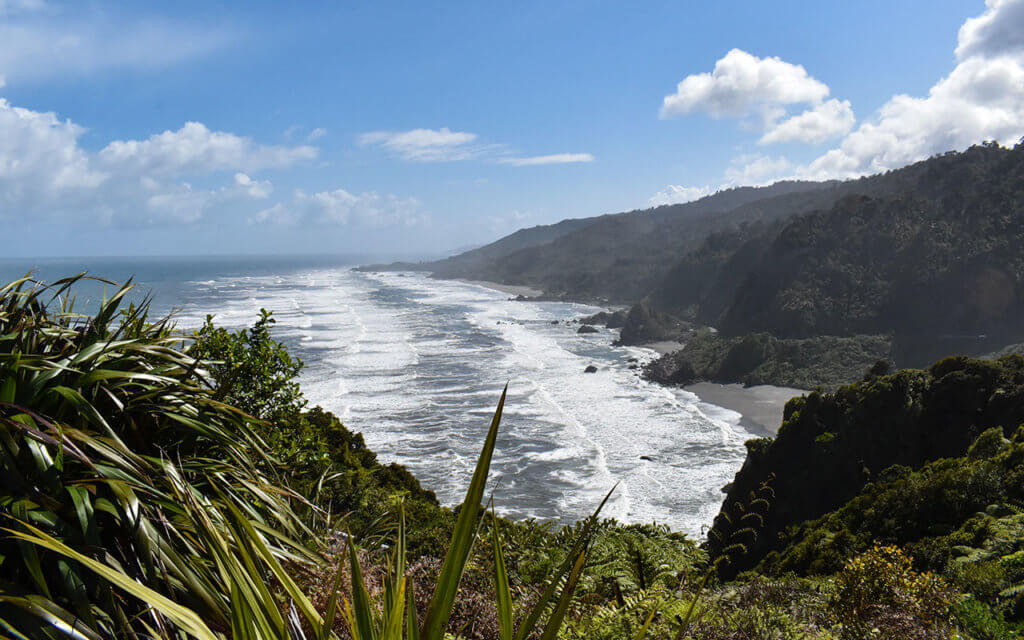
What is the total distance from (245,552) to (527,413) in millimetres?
29994

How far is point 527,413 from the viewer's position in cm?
3117

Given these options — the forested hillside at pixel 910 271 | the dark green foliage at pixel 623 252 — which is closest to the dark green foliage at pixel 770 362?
the forested hillside at pixel 910 271

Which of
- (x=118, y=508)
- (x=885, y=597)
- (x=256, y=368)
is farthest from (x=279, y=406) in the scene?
(x=885, y=597)

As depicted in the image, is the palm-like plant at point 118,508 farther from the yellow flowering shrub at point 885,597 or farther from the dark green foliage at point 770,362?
the dark green foliage at point 770,362

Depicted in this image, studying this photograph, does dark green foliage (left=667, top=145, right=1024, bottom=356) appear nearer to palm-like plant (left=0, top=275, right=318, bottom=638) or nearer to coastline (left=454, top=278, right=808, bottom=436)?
coastline (left=454, top=278, right=808, bottom=436)

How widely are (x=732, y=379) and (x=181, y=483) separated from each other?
4638 cm

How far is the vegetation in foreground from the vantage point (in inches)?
64.7

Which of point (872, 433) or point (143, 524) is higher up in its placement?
point (143, 524)

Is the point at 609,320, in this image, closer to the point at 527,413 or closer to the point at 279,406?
the point at 527,413

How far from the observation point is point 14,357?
9.20ft

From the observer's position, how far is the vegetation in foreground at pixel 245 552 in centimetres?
A: 164

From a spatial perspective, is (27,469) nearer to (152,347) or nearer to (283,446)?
(152,347)

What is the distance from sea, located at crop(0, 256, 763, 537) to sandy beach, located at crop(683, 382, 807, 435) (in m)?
1.18

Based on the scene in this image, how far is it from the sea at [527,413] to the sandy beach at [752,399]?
1178 mm
